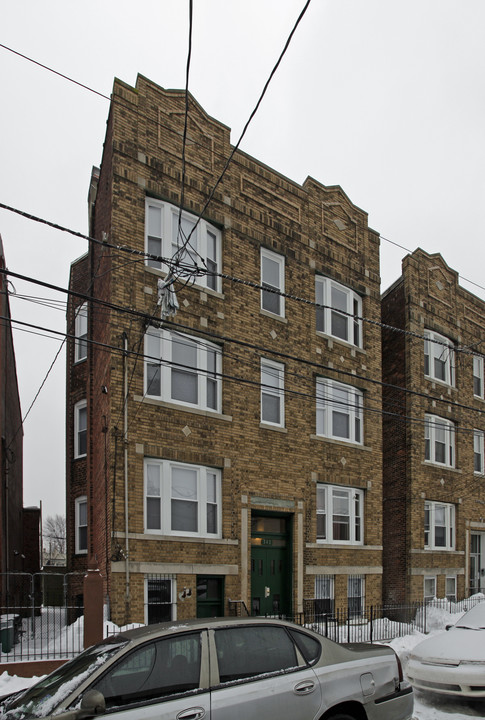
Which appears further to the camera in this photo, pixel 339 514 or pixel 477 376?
pixel 477 376

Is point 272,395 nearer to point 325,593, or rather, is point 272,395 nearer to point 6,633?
point 325,593

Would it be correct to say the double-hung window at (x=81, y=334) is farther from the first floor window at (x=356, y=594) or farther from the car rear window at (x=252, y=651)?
the car rear window at (x=252, y=651)

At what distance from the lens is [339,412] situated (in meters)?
19.6

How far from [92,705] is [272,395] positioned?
1278cm

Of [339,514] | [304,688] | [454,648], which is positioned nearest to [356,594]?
[339,514]

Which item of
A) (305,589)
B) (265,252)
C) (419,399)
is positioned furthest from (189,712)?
(419,399)

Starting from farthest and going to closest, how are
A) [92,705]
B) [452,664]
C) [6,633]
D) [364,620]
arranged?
[364,620] → [6,633] → [452,664] → [92,705]

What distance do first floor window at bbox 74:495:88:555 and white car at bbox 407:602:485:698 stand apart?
9.88 metres

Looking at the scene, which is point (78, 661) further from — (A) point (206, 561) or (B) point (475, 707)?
(A) point (206, 561)

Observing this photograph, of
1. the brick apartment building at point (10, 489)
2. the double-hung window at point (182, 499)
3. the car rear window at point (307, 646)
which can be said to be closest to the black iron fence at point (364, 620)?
the double-hung window at point (182, 499)

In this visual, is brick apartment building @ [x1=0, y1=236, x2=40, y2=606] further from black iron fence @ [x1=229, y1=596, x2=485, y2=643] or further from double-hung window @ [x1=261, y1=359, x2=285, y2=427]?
black iron fence @ [x1=229, y1=596, x2=485, y2=643]

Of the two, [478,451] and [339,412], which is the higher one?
[339,412]

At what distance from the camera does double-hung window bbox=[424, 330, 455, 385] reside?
913 inches

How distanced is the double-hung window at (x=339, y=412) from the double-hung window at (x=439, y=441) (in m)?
3.56
